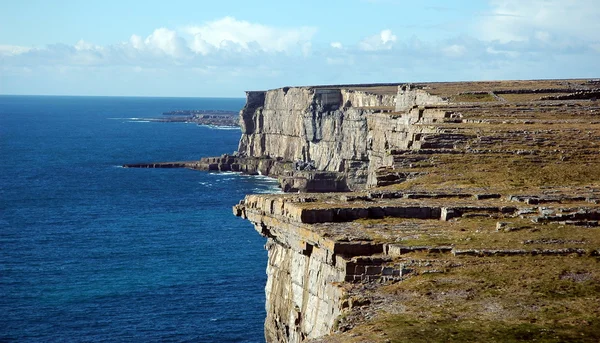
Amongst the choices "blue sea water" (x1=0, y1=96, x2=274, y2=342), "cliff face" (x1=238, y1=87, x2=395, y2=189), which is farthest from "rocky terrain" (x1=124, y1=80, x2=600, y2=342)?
"cliff face" (x1=238, y1=87, x2=395, y2=189)

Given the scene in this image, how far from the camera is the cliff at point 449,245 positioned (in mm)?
23469

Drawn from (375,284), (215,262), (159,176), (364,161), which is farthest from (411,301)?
(159,176)

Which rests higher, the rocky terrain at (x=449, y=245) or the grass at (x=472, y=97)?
the grass at (x=472, y=97)

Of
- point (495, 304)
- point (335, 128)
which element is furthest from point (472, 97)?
point (335, 128)

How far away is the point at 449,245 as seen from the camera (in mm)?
29312

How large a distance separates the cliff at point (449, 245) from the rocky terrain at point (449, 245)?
0.05m

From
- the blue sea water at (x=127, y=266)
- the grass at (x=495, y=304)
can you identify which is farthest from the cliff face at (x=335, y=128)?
the grass at (x=495, y=304)

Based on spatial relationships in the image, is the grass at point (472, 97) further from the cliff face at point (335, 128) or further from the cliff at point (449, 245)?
the cliff face at point (335, 128)

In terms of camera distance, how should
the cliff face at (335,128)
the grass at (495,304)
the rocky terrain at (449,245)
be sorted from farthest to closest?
1. the cliff face at (335,128)
2. the rocky terrain at (449,245)
3. the grass at (495,304)

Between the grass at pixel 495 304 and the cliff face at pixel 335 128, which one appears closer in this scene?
the grass at pixel 495 304

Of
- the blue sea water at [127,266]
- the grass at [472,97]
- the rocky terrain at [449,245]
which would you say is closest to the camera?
the rocky terrain at [449,245]

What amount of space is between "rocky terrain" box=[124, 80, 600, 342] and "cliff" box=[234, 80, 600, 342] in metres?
0.05

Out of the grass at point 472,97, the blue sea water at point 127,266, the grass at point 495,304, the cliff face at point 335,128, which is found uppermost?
the grass at point 472,97

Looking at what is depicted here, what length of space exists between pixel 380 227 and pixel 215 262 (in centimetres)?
6429
